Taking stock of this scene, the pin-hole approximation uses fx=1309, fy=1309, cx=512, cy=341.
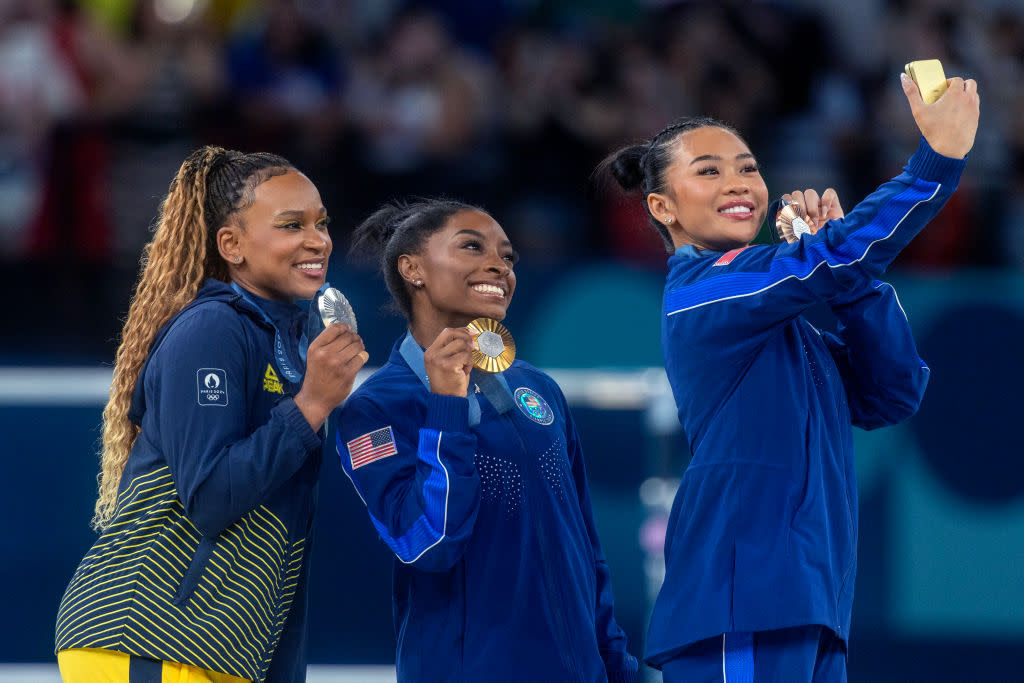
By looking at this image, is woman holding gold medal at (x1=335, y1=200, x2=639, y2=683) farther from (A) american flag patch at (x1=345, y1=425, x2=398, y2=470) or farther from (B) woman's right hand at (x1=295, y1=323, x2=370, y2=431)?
(B) woman's right hand at (x1=295, y1=323, x2=370, y2=431)

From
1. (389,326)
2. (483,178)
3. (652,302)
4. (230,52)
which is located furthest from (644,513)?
(230,52)

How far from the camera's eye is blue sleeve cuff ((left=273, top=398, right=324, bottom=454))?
2.81 m

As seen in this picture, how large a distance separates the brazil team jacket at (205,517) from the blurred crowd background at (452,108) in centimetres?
277

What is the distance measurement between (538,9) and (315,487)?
202 inches

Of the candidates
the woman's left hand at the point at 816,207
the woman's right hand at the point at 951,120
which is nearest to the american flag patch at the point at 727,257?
the woman's left hand at the point at 816,207

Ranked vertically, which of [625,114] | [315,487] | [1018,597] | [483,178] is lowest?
[1018,597]

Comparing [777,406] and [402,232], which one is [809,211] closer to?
[777,406]

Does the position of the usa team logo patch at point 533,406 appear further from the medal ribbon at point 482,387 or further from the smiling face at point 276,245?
the smiling face at point 276,245

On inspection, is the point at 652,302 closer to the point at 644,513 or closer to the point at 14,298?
the point at 644,513

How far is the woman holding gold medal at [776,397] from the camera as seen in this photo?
266 cm

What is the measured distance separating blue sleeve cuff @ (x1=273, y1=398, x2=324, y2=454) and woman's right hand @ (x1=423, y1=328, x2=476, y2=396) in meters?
0.28

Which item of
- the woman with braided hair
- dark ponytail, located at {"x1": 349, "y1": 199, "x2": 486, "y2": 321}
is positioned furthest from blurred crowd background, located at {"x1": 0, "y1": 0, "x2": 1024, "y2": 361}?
the woman with braided hair

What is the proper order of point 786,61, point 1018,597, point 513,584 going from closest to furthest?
point 513,584 → point 1018,597 → point 786,61

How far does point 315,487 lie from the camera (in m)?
3.06
